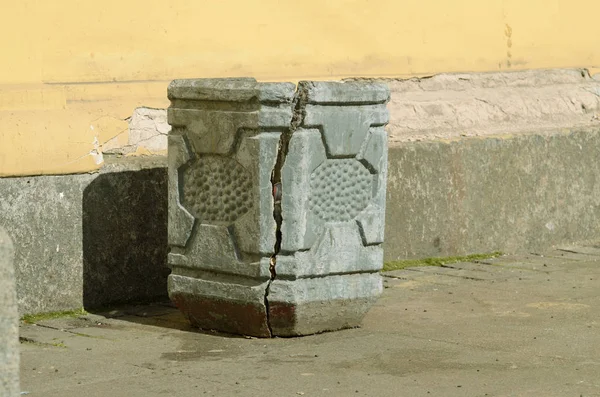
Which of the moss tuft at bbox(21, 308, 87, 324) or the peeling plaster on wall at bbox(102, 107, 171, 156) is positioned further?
the peeling plaster on wall at bbox(102, 107, 171, 156)

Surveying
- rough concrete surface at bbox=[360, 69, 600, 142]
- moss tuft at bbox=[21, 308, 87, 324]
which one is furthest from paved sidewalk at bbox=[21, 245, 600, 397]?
rough concrete surface at bbox=[360, 69, 600, 142]

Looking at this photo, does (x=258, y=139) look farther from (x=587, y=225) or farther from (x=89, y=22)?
(x=587, y=225)

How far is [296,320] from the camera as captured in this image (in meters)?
4.65

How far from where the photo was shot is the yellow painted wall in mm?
5043

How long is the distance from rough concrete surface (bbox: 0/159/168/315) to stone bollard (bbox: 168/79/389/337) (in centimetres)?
49

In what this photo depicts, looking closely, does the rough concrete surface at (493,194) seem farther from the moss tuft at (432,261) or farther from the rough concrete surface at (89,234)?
the rough concrete surface at (89,234)

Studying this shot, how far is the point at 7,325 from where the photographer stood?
2.63 metres

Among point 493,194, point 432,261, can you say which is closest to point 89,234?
point 432,261

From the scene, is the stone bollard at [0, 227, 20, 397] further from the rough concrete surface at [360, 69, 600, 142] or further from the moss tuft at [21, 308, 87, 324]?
the rough concrete surface at [360, 69, 600, 142]

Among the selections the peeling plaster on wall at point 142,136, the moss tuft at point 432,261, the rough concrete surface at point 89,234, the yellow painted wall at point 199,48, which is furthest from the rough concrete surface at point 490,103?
the rough concrete surface at point 89,234

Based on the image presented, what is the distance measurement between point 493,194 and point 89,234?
222 centimetres

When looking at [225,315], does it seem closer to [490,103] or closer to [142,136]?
[142,136]

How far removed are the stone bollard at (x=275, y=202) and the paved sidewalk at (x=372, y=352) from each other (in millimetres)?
147

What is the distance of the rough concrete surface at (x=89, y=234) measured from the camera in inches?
196
